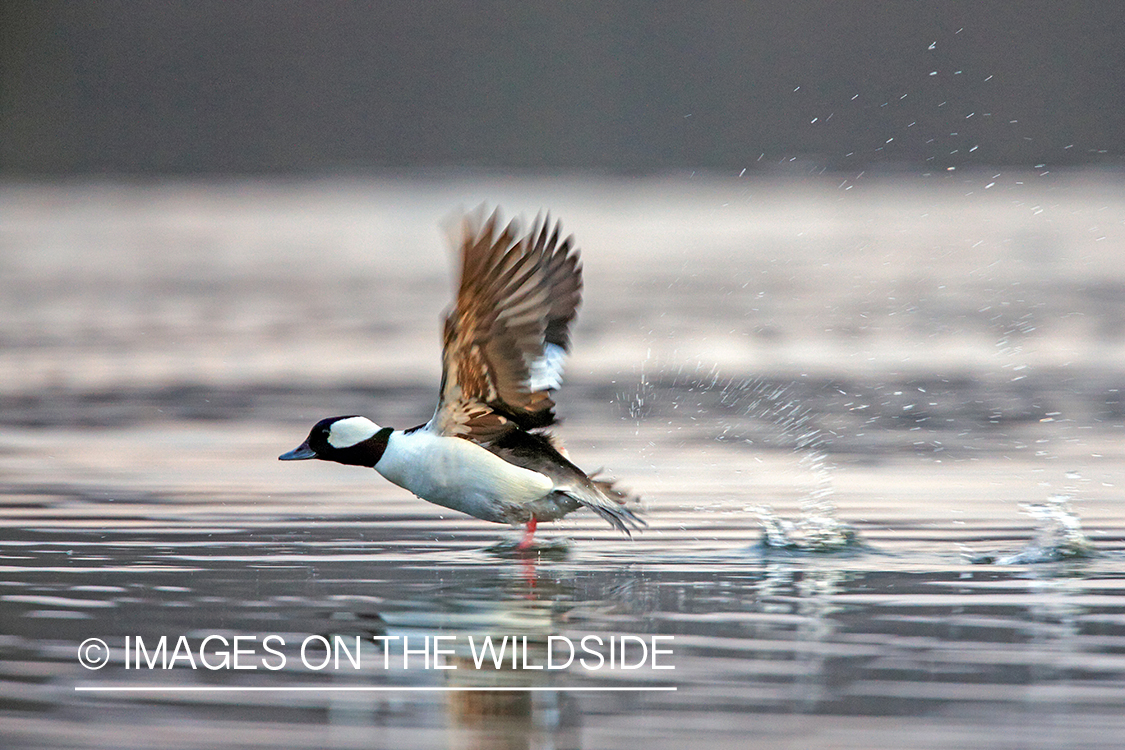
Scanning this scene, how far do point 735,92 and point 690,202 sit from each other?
65720 mm

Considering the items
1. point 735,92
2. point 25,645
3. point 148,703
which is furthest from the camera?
point 735,92

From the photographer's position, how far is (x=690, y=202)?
6462 cm

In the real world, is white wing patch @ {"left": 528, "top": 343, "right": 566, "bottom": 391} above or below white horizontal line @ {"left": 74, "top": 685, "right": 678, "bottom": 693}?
above

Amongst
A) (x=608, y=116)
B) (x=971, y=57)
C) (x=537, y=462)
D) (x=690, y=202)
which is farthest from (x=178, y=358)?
(x=971, y=57)

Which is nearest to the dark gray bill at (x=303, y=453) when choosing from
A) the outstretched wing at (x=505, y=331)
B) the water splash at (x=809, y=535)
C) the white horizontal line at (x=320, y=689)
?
the outstretched wing at (x=505, y=331)

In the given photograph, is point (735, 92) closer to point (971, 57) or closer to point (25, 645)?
point (971, 57)

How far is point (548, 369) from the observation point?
8.65 meters

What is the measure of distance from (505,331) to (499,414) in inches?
19.7

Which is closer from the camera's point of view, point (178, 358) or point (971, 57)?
point (178, 358)

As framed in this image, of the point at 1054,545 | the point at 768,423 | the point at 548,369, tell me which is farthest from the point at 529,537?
the point at 768,423

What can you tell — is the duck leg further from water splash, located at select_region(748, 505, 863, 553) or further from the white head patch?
water splash, located at select_region(748, 505, 863, 553)

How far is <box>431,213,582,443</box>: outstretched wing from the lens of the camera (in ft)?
26.8

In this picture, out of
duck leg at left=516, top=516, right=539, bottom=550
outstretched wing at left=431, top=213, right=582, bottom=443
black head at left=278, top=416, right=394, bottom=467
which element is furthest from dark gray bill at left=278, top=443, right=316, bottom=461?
duck leg at left=516, top=516, right=539, bottom=550

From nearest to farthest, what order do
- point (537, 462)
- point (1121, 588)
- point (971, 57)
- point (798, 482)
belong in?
point (1121, 588) → point (537, 462) → point (798, 482) → point (971, 57)
